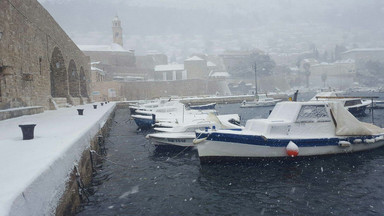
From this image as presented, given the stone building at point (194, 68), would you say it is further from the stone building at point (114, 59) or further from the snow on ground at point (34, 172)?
the snow on ground at point (34, 172)

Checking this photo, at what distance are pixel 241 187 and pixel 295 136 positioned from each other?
331 centimetres

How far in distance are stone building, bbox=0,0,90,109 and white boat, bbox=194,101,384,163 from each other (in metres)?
9.76

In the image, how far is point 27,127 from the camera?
23.4 ft

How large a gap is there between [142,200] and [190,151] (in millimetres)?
5180

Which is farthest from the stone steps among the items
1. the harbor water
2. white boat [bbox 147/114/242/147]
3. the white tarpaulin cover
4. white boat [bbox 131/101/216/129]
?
the white tarpaulin cover

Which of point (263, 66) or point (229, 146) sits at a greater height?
point (263, 66)

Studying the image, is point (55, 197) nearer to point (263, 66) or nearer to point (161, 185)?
point (161, 185)

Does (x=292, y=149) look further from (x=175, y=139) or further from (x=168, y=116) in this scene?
(x=168, y=116)

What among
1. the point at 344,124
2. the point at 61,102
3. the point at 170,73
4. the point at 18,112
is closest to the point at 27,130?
the point at 18,112

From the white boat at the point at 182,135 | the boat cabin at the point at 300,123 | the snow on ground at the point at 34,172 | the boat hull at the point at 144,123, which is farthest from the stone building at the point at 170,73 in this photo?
the snow on ground at the point at 34,172

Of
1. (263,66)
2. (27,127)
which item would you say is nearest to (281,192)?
(27,127)

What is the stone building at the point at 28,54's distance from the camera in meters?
12.2

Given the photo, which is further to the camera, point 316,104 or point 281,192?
point 316,104

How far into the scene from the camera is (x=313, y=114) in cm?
1016
